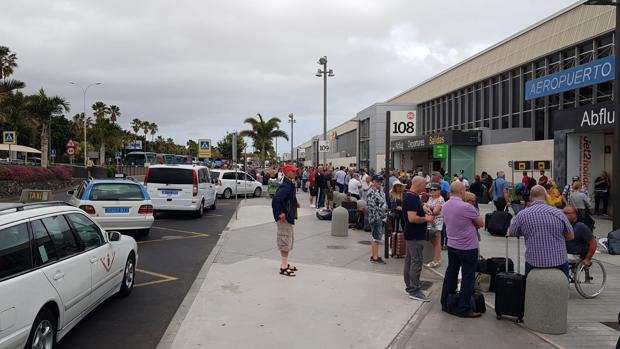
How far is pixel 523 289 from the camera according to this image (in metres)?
5.81

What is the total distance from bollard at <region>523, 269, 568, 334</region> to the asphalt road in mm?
4278

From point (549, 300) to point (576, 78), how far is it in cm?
1578

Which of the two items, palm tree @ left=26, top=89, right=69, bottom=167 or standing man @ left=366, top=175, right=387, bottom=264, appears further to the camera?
palm tree @ left=26, top=89, right=69, bottom=167

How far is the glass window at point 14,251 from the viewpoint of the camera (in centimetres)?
397

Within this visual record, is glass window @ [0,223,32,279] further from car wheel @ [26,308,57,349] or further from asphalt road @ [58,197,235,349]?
asphalt road @ [58,197,235,349]

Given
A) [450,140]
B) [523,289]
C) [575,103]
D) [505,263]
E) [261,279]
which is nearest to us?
[523,289]

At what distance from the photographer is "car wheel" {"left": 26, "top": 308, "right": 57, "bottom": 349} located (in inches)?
160

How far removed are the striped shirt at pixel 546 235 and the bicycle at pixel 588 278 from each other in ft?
5.32

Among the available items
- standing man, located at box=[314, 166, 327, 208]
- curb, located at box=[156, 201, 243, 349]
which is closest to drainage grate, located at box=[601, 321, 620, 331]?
curb, located at box=[156, 201, 243, 349]

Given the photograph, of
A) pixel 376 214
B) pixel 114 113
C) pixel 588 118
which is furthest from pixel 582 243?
pixel 114 113

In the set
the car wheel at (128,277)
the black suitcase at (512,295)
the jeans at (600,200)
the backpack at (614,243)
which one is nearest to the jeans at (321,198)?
the jeans at (600,200)

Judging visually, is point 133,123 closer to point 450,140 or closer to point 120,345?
point 450,140

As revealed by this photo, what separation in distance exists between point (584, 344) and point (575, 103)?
23.6 meters

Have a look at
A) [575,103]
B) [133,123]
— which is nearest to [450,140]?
[575,103]
